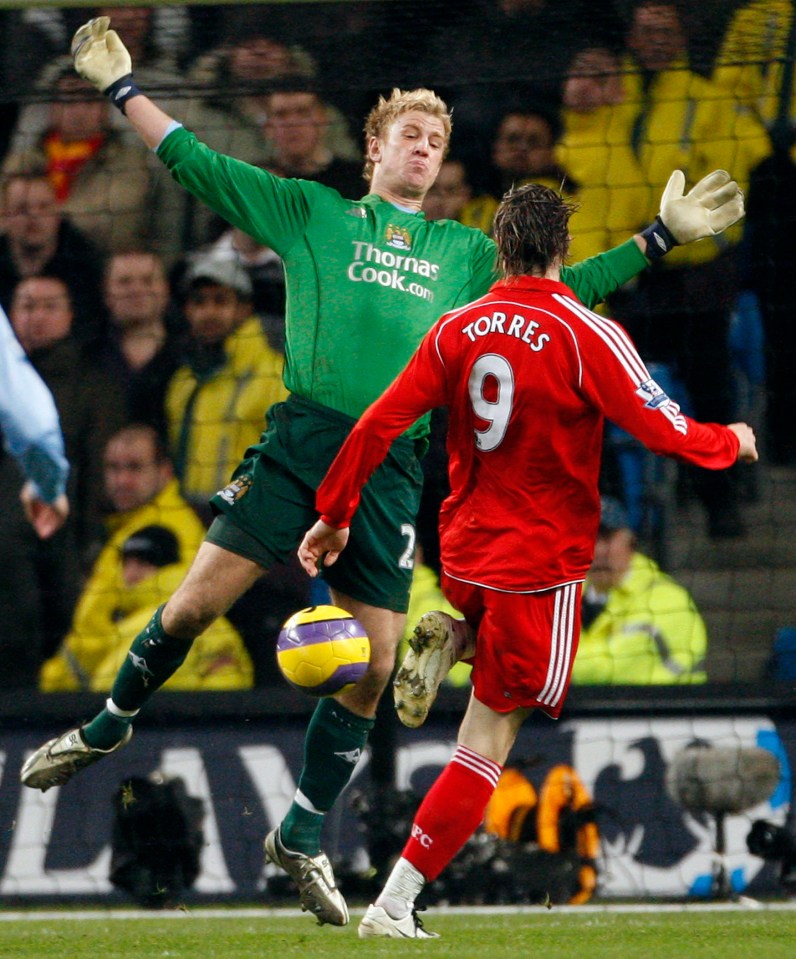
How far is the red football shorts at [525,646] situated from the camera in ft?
13.6

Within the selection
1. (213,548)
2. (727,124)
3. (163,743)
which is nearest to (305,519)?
(213,548)

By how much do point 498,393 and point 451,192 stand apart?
102 inches

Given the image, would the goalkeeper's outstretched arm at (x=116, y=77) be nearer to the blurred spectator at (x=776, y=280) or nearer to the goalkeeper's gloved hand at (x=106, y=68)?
the goalkeeper's gloved hand at (x=106, y=68)

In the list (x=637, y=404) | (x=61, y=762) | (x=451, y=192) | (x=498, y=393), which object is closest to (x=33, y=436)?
(x=451, y=192)

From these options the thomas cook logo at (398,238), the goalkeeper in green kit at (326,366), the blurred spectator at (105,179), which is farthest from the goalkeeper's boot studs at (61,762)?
the blurred spectator at (105,179)

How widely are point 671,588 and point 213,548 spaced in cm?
242

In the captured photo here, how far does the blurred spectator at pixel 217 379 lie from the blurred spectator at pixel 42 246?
1.36 feet

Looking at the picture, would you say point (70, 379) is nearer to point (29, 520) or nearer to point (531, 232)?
point (29, 520)

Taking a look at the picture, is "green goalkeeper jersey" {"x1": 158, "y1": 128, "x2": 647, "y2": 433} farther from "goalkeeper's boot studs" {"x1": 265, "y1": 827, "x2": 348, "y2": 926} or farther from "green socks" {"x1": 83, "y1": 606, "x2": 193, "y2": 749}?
"goalkeeper's boot studs" {"x1": 265, "y1": 827, "x2": 348, "y2": 926}

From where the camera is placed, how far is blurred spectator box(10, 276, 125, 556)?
663 centimetres

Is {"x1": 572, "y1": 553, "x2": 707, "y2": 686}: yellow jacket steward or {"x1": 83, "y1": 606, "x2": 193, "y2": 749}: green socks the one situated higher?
{"x1": 572, "y1": 553, "x2": 707, "y2": 686}: yellow jacket steward

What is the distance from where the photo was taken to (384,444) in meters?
4.09

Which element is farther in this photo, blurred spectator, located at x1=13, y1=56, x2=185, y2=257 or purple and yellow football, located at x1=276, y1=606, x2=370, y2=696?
blurred spectator, located at x1=13, y1=56, x2=185, y2=257

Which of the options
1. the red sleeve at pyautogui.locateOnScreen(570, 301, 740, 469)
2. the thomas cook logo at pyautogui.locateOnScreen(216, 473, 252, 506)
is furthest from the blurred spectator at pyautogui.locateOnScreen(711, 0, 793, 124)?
the thomas cook logo at pyautogui.locateOnScreen(216, 473, 252, 506)
